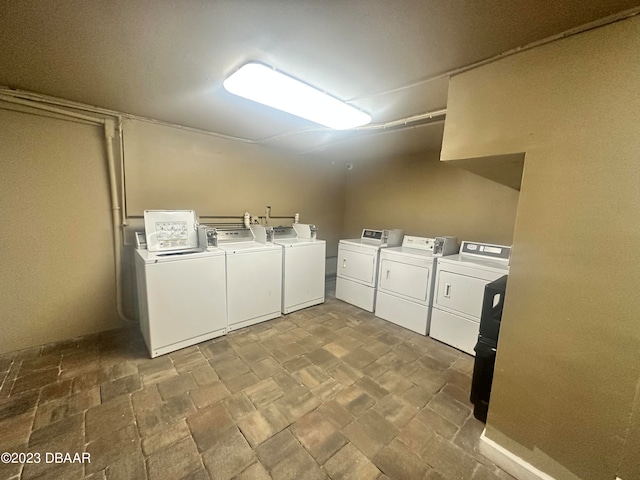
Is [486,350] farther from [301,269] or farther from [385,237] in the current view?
[301,269]

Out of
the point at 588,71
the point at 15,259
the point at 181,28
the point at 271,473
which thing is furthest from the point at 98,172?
the point at 588,71

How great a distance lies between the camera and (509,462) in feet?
4.44

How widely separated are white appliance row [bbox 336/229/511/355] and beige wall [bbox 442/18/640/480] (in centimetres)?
121

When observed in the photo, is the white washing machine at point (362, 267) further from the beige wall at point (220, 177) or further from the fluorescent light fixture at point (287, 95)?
the fluorescent light fixture at point (287, 95)

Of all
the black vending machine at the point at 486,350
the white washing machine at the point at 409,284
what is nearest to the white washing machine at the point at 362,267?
the white washing machine at the point at 409,284

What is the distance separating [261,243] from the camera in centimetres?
321

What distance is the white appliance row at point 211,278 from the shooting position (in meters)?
2.28

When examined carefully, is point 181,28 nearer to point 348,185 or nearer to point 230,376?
point 230,376

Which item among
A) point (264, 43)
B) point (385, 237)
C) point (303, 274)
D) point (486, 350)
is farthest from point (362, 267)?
point (264, 43)

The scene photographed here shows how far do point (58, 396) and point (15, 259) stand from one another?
1.33 m

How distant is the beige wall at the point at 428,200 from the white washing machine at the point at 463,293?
0.37m

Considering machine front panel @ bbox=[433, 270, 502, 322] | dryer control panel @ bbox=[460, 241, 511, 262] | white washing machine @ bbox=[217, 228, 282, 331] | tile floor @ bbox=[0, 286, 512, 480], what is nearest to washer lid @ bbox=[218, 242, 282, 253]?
white washing machine @ bbox=[217, 228, 282, 331]

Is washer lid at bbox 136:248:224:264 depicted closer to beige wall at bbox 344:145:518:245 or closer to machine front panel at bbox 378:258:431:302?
machine front panel at bbox 378:258:431:302

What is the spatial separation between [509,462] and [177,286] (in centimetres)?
273
